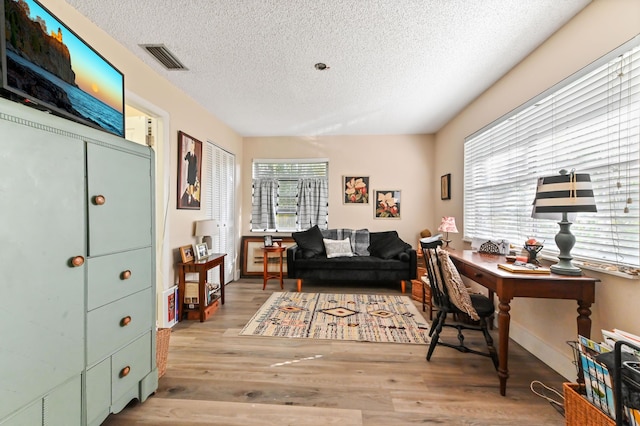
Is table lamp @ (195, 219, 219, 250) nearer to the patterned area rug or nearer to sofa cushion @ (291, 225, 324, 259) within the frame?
the patterned area rug

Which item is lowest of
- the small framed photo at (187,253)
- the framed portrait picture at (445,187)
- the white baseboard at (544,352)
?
the white baseboard at (544,352)

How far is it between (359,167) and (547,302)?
3.45 metres

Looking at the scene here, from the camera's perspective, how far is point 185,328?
9.11 feet

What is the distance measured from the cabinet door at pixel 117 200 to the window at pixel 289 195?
11.3 feet

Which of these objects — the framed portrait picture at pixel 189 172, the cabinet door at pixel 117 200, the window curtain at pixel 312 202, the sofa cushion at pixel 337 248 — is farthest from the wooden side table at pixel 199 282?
the window curtain at pixel 312 202

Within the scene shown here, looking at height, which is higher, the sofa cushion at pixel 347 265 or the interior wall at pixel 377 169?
the interior wall at pixel 377 169

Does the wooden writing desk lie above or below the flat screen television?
below

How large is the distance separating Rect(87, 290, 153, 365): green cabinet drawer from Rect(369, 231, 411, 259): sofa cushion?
3421 millimetres

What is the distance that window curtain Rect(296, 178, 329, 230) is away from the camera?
5.03 meters

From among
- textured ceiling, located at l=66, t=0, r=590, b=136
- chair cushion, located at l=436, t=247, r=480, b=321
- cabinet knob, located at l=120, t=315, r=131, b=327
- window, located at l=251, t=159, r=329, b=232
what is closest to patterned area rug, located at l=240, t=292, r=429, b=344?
chair cushion, located at l=436, t=247, r=480, b=321

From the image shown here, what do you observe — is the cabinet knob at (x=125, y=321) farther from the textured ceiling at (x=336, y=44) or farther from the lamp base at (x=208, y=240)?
the lamp base at (x=208, y=240)

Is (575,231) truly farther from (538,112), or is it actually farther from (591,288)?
(538,112)

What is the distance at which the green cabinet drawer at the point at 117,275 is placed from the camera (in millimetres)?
1297

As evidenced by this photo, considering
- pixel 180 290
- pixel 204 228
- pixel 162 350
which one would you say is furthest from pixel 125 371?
pixel 204 228
